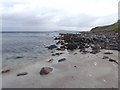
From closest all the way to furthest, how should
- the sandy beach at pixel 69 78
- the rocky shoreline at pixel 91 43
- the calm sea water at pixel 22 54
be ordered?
the sandy beach at pixel 69 78
the calm sea water at pixel 22 54
the rocky shoreline at pixel 91 43

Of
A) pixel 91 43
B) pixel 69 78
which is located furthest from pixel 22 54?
pixel 91 43

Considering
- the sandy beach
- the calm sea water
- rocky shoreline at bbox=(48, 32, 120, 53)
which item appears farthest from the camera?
rocky shoreline at bbox=(48, 32, 120, 53)

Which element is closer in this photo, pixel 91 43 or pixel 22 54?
pixel 22 54

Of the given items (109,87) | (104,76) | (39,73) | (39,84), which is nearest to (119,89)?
(109,87)

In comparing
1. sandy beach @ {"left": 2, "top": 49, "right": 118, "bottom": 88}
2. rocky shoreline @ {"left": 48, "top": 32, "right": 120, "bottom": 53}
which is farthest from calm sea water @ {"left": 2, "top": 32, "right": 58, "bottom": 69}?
sandy beach @ {"left": 2, "top": 49, "right": 118, "bottom": 88}

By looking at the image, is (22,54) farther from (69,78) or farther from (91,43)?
(91,43)

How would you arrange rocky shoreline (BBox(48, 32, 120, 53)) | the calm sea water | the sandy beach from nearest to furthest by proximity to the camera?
the sandy beach
the calm sea water
rocky shoreline (BBox(48, 32, 120, 53))

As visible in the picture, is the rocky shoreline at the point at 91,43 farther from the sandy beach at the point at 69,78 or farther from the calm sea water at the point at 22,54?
the sandy beach at the point at 69,78

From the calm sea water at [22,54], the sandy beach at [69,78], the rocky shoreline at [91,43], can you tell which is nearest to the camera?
the sandy beach at [69,78]

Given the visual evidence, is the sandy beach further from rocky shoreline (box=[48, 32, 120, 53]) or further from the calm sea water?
rocky shoreline (box=[48, 32, 120, 53])

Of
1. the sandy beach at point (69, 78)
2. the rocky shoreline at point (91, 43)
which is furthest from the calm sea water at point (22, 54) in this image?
the sandy beach at point (69, 78)

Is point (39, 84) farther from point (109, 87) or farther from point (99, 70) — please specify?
point (99, 70)

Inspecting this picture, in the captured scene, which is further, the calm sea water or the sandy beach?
the calm sea water

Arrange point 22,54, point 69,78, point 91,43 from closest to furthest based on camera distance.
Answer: point 69,78 → point 22,54 → point 91,43
